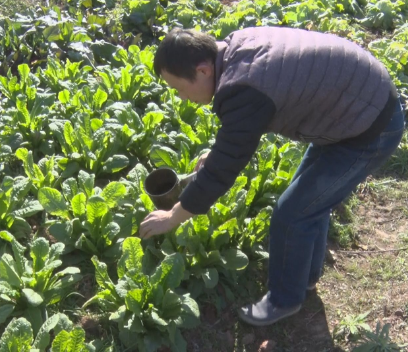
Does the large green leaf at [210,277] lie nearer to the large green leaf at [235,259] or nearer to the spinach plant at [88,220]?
the large green leaf at [235,259]

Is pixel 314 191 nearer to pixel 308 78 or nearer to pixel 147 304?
pixel 308 78

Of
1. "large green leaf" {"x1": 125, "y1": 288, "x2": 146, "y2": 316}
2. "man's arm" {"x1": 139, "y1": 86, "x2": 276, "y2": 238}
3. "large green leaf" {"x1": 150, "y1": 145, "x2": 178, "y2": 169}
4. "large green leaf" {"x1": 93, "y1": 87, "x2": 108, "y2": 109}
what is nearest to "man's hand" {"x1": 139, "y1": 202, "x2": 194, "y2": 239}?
"man's arm" {"x1": 139, "y1": 86, "x2": 276, "y2": 238}

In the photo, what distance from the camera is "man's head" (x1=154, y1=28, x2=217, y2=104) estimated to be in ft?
8.30

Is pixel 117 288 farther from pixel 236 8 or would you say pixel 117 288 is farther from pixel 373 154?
pixel 236 8

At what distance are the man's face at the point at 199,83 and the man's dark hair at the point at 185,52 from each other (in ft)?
0.07

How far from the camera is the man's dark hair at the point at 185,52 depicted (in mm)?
2527

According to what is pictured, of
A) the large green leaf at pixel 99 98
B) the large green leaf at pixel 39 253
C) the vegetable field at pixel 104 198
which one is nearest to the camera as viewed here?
the vegetable field at pixel 104 198

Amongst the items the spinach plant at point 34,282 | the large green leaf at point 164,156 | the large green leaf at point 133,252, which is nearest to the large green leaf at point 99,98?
the large green leaf at point 164,156

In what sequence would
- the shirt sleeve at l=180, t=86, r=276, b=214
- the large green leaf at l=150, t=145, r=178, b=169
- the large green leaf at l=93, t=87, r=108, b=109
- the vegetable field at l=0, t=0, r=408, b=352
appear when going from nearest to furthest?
the shirt sleeve at l=180, t=86, r=276, b=214 → the vegetable field at l=0, t=0, r=408, b=352 → the large green leaf at l=150, t=145, r=178, b=169 → the large green leaf at l=93, t=87, r=108, b=109

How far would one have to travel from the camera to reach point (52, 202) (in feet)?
11.7

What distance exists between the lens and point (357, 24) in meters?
7.11

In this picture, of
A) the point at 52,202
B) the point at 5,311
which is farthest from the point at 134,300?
the point at 52,202

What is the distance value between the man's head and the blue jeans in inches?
25.9

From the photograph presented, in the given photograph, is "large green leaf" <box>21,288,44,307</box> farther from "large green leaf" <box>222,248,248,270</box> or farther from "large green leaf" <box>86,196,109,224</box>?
"large green leaf" <box>222,248,248,270</box>
